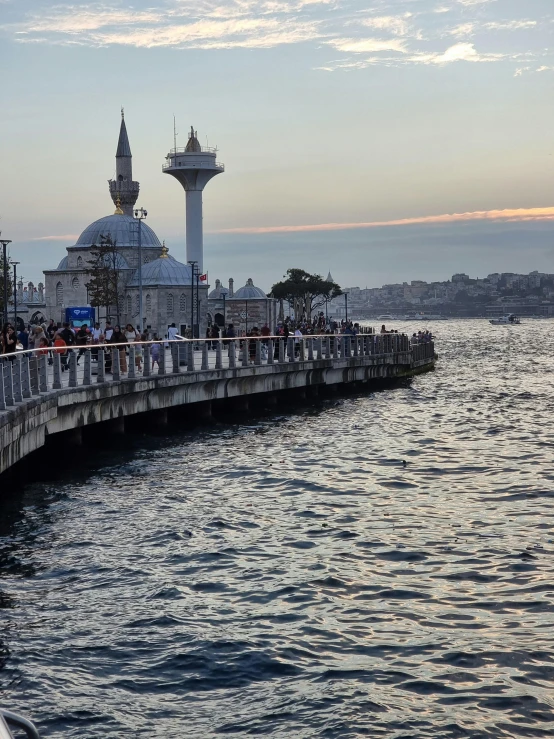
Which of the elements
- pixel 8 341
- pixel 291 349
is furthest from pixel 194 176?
pixel 8 341

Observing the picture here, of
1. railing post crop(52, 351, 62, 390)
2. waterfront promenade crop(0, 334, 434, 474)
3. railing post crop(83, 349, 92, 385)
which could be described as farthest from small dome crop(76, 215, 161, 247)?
railing post crop(52, 351, 62, 390)

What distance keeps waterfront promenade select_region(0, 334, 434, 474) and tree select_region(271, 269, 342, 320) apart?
95185 mm

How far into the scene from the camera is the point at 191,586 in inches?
560

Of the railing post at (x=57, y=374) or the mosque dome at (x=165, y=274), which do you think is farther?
the mosque dome at (x=165, y=274)

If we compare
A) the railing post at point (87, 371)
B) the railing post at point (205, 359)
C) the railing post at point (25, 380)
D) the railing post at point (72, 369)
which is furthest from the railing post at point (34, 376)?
the railing post at point (205, 359)

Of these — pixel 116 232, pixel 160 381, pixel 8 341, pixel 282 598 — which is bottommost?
pixel 282 598

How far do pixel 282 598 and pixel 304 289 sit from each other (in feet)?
445

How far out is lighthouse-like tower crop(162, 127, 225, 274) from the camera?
104688mm

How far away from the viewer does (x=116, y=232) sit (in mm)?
107562

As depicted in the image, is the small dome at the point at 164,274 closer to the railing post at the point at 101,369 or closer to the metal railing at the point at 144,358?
the metal railing at the point at 144,358

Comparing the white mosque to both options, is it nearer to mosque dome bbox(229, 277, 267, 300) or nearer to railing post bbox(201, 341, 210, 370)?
mosque dome bbox(229, 277, 267, 300)

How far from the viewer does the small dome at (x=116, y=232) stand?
106812mm

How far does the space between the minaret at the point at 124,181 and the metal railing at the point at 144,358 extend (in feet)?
231

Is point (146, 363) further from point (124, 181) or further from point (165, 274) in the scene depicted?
point (124, 181)
